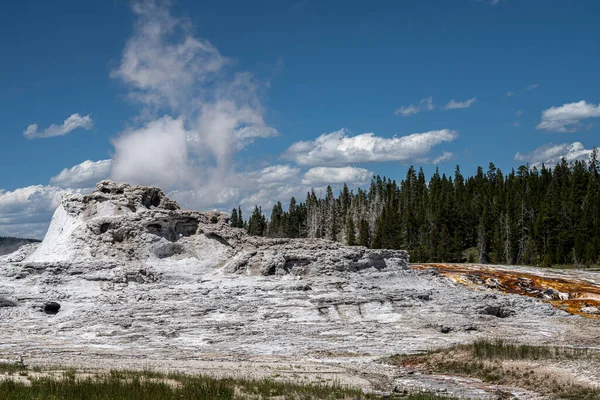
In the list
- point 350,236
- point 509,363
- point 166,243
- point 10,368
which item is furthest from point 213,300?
point 350,236

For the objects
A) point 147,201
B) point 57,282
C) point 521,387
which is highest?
point 147,201

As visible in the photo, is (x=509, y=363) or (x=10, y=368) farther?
(x=509, y=363)

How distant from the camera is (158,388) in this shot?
17094 millimetres

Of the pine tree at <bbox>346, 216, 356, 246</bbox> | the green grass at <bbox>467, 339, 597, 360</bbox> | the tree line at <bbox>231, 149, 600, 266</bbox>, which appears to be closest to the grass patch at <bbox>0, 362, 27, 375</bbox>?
the green grass at <bbox>467, 339, 597, 360</bbox>

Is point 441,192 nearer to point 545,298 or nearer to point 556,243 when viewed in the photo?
point 556,243

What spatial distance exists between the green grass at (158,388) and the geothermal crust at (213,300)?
3.03m

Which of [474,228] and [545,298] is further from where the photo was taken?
[474,228]

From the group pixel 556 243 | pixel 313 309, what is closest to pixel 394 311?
pixel 313 309

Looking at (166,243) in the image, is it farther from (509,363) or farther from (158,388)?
(509,363)

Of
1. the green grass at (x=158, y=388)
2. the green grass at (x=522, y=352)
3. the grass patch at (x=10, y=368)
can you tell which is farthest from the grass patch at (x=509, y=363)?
the grass patch at (x=10, y=368)

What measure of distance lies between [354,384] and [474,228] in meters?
86.1

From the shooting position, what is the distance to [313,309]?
32219 mm

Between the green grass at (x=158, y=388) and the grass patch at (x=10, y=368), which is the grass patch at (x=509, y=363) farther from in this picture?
the grass patch at (x=10, y=368)

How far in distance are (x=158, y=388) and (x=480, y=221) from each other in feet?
279
